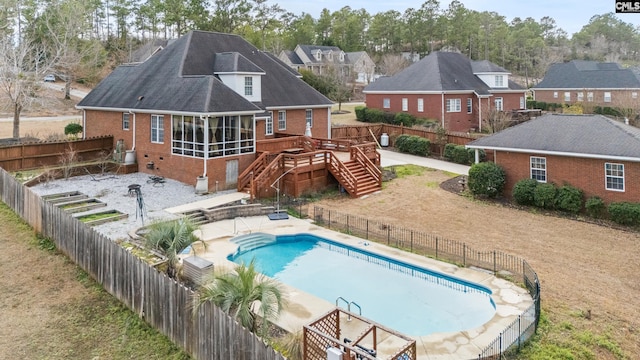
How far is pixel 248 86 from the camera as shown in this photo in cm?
2838

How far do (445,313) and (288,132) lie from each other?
21032 mm

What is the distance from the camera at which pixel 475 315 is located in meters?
11.8

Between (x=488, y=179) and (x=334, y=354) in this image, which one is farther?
(x=488, y=179)

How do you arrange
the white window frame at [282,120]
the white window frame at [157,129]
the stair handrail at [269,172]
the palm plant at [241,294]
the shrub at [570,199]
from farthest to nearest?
the white window frame at [282,120], the white window frame at [157,129], the stair handrail at [269,172], the shrub at [570,199], the palm plant at [241,294]

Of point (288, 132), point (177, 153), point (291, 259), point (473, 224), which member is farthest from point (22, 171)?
point (473, 224)

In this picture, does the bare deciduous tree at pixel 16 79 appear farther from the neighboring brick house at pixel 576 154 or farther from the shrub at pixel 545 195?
the shrub at pixel 545 195

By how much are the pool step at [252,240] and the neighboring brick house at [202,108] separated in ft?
20.6

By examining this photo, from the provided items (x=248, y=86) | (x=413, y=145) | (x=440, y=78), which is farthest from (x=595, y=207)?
(x=440, y=78)

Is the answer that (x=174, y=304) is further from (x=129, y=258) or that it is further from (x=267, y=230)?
(x=267, y=230)

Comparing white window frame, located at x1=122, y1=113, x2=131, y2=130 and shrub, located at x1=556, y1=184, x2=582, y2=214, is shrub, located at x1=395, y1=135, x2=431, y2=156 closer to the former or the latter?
shrub, located at x1=556, y1=184, x2=582, y2=214

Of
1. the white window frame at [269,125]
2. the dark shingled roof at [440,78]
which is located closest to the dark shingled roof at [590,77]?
the dark shingled roof at [440,78]

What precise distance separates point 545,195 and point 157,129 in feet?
66.2

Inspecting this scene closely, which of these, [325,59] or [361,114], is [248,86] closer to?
[361,114]

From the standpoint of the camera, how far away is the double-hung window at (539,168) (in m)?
22.4
